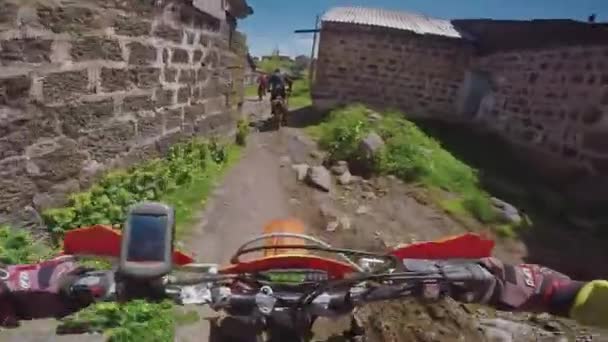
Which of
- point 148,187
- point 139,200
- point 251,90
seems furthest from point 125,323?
point 251,90

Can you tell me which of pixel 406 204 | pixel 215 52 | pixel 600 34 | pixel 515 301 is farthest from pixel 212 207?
pixel 600 34

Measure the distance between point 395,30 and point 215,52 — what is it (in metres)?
9.36

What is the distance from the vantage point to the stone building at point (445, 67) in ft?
43.8

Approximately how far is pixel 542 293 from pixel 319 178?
7.01m

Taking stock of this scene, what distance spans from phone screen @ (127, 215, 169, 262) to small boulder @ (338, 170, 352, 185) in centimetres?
777

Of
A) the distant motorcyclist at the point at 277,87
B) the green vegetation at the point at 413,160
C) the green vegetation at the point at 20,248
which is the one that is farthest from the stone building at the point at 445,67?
the green vegetation at the point at 20,248

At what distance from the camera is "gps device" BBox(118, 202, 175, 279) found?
65.7 inches

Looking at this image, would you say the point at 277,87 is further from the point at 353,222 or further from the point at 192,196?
the point at 192,196

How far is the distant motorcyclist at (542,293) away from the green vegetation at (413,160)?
7.15 metres

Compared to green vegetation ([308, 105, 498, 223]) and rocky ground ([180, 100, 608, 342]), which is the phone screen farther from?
green vegetation ([308, 105, 498, 223])

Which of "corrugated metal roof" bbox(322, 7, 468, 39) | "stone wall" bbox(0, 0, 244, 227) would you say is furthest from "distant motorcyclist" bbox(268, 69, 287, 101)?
"stone wall" bbox(0, 0, 244, 227)

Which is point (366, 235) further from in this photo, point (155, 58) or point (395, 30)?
point (395, 30)

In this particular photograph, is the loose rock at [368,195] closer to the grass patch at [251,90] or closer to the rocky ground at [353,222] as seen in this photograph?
the rocky ground at [353,222]

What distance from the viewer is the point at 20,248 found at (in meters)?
4.03
